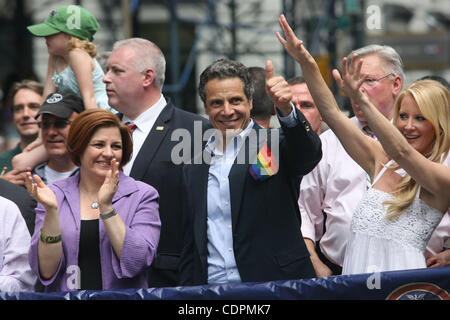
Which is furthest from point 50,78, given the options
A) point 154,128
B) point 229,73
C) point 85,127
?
point 229,73

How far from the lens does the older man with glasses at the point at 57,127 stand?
197 inches

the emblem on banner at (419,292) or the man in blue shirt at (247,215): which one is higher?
the man in blue shirt at (247,215)

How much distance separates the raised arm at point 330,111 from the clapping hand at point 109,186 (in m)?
1.01

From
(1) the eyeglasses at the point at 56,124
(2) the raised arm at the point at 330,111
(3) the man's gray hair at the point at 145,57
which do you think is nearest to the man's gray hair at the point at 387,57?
(2) the raised arm at the point at 330,111

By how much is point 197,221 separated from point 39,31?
1800 mm

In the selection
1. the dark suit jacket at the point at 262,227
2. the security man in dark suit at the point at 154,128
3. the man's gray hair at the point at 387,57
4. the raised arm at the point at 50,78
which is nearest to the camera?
the dark suit jacket at the point at 262,227

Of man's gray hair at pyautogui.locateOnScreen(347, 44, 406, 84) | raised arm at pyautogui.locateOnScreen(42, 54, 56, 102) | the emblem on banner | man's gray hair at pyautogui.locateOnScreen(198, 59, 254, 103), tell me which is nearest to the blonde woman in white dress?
the emblem on banner

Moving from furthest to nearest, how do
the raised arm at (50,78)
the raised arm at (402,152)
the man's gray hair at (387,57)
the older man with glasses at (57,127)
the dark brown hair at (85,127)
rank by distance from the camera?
1. the raised arm at (50,78)
2. the older man with glasses at (57,127)
3. the man's gray hair at (387,57)
4. the dark brown hair at (85,127)
5. the raised arm at (402,152)

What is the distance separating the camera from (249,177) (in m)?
4.12

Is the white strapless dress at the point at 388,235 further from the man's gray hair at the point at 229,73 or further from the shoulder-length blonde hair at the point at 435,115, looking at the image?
the man's gray hair at the point at 229,73

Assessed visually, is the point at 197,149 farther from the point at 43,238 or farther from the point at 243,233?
the point at 43,238

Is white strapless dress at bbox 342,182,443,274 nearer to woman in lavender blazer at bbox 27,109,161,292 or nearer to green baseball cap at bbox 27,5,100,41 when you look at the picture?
woman in lavender blazer at bbox 27,109,161,292
